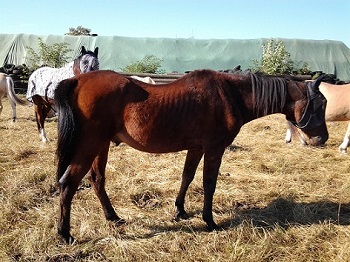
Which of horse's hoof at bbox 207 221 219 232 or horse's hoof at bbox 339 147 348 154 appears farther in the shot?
horse's hoof at bbox 339 147 348 154

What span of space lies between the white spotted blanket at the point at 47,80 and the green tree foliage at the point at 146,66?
33.6ft

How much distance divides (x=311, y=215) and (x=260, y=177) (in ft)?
4.31

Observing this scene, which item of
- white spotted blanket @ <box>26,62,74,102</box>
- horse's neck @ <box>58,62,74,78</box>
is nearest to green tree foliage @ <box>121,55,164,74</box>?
white spotted blanket @ <box>26,62,74,102</box>

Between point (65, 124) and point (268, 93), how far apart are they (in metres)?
2.01

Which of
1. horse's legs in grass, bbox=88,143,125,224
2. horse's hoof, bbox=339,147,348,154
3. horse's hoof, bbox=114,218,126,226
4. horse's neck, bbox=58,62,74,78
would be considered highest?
horse's neck, bbox=58,62,74,78

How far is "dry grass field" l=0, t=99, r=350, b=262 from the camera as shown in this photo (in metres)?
3.05

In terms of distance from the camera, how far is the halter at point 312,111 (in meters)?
3.47

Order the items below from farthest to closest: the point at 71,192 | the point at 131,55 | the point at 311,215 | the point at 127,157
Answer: the point at 131,55, the point at 127,157, the point at 311,215, the point at 71,192

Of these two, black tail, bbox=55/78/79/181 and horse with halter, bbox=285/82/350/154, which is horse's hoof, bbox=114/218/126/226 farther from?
horse with halter, bbox=285/82/350/154

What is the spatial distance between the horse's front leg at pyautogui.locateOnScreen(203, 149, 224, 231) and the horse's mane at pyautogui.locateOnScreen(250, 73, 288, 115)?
2.06ft

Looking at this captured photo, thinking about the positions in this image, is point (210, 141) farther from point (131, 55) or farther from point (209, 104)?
point (131, 55)

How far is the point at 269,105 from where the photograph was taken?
11.5ft

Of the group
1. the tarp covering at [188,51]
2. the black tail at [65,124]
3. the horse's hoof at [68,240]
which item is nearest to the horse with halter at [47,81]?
the black tail at [65,124]

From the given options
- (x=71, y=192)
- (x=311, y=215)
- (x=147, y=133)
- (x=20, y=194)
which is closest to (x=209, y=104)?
(x=147, y=133)
